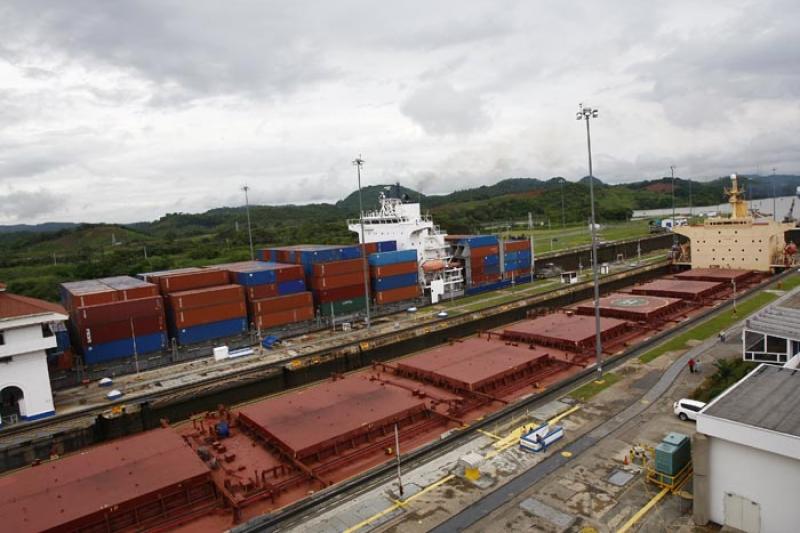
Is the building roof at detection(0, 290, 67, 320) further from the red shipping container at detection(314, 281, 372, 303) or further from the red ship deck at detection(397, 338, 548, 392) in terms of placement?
the red shipping container at detection(314, 281, 372, 303)

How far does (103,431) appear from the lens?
82.2ft

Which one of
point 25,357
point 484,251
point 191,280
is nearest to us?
point 25,357

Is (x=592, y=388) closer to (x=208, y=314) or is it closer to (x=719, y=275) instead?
(x=208, y=314)

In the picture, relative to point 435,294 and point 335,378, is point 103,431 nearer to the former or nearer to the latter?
point 335,378

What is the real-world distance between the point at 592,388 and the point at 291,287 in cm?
2519

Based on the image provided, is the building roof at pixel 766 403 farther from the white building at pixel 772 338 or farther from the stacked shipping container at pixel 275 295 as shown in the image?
the stacked shipping container at pixel 275 295

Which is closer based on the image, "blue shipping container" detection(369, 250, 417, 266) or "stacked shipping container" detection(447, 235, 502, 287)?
"blue shipping container" detection(369, 250, 417, 266)

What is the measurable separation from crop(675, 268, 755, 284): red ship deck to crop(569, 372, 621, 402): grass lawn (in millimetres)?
31687

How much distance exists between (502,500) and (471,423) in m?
6.05

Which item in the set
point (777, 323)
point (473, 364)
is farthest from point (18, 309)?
point (777, 323)

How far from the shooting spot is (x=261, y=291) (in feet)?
128

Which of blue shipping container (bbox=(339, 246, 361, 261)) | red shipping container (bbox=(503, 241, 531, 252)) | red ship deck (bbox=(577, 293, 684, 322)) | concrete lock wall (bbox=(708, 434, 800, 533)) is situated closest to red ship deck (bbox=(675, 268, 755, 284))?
red ship deck (bbox=(577, 293, 684, 322))

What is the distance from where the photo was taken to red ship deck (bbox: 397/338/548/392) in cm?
2542

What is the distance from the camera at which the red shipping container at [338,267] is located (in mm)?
41938
